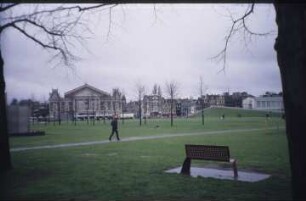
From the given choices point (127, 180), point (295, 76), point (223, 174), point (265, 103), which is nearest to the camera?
point (295, 76)

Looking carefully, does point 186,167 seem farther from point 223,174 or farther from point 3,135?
point 3,135

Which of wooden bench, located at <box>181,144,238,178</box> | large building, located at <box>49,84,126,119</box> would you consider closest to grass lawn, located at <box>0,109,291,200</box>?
wooden bench, located at <box>181,144,238,178</box>

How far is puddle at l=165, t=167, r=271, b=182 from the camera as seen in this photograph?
10.4 meters

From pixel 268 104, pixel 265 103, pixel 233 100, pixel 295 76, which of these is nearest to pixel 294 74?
pixel 295 76

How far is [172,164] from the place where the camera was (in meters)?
13.0

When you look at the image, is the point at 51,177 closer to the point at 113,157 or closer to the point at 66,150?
the point at 113,157

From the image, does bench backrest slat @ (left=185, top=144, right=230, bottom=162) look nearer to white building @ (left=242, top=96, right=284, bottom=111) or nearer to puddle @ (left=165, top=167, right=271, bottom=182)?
puddle @ (left=165, top=167, right=271, bottom=182)

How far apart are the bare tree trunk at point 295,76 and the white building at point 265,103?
173 feet

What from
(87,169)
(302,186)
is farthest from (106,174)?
(302,186)

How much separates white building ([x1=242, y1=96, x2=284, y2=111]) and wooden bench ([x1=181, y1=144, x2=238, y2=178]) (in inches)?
1912

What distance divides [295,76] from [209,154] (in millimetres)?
5041

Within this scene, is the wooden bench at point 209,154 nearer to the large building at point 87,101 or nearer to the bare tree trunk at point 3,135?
the bare tree trunk at point 3,135

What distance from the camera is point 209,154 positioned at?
10898mm

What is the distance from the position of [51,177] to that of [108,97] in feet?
229
